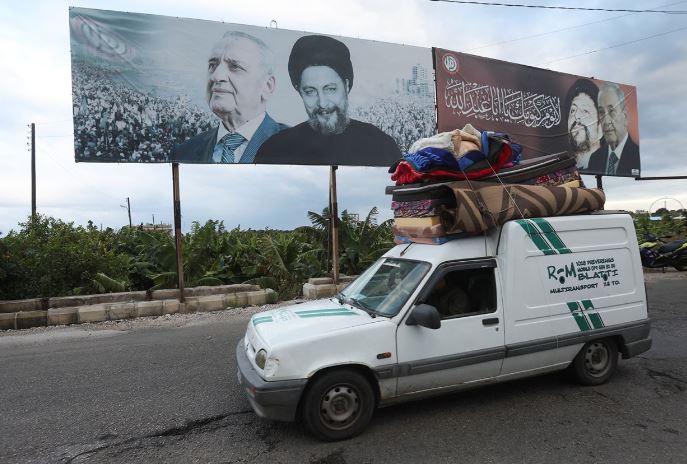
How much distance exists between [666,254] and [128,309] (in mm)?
16222

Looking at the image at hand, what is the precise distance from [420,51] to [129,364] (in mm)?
10133

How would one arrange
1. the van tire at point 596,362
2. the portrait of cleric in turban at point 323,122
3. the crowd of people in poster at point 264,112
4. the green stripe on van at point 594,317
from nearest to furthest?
the green stripe on van at point 594,317 < the van tire at point 596,362 < the crowd of people in poster at point 264,112 < the portrait of cleric in turban at point 323,122

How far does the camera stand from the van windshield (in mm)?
4262

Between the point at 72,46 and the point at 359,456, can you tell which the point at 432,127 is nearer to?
the point at 72,46

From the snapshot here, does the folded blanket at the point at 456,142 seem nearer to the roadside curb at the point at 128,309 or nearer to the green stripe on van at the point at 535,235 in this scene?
the green stripe on van at the point at 535,235

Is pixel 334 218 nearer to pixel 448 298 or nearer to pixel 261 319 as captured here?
pixel 261 319

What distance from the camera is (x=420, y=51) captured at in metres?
12.3

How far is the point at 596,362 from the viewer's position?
5074mm

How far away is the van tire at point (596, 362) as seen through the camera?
195 inches

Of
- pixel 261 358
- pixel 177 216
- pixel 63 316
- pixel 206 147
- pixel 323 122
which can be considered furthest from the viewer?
pixel 323 122

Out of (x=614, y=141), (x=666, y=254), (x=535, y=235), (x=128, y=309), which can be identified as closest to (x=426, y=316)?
(x=535, y=235)

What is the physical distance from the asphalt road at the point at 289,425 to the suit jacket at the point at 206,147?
187 inches

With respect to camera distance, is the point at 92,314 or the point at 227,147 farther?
the point at 227,147

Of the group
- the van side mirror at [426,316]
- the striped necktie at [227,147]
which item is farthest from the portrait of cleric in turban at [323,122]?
the van side mirror at [426,316]
